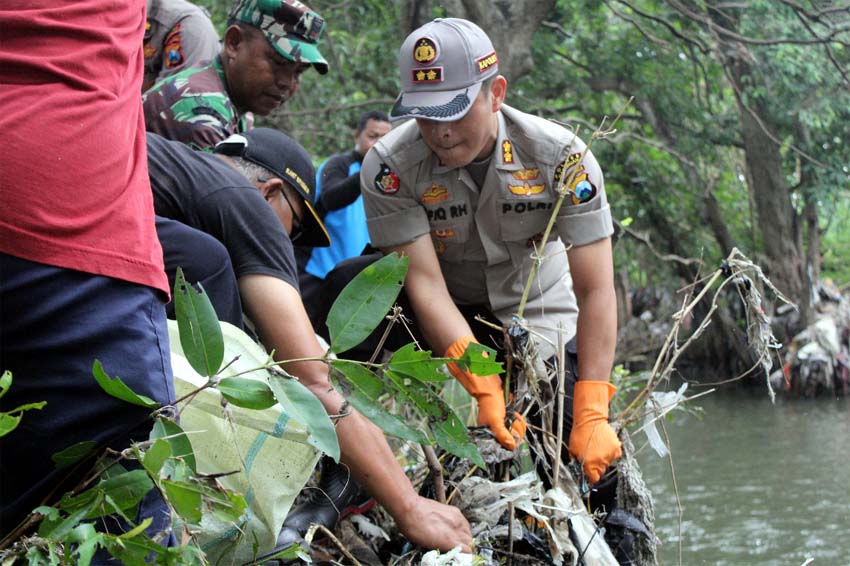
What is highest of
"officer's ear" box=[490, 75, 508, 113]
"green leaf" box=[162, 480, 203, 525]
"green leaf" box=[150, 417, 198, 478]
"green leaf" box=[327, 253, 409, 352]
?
→ "officer's ear" box=[490, 75, 508, 113]

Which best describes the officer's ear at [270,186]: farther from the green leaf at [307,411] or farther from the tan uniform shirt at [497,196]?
the green leaf at [307,411]

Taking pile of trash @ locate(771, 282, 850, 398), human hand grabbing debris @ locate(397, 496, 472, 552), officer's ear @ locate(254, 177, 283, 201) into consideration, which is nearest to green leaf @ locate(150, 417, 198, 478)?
human hand grabbing debris @ locate(397, 496, 472, 552)

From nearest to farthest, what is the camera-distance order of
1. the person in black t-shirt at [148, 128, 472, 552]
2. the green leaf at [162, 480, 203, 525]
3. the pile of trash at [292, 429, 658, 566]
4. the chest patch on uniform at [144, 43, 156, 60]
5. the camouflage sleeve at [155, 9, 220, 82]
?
the green leaf at [162, 480, 203, 525] → the person in black t-shirt at [148, 128, 472, 552] → the pile of trash at [292, 429, 658, 566] → the camouflage sleeve at [155, 9, 220, 82] → the chest patch on uniform at [144, 43, 156, 60]

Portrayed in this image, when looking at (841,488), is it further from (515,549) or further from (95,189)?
(95,189)

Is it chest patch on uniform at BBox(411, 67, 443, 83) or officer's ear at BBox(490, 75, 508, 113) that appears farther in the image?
officer's ear at BBox(490, 75, 508, 113)

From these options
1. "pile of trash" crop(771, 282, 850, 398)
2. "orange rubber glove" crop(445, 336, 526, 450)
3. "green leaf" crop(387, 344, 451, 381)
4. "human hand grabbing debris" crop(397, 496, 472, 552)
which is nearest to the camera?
"green leaf" crop(387, 344, 451, 381)

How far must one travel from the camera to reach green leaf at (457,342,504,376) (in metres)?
1.77

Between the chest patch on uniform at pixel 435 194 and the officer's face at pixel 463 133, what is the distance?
0.12m

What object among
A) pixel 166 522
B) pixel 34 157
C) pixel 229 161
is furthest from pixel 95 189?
pixel 229 161

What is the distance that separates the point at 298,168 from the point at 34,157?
1.33 meters

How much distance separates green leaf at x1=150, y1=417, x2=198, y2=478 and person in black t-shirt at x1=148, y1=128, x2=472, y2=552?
75cm

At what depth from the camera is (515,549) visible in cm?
281

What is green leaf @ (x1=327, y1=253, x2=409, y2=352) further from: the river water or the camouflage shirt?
the river water

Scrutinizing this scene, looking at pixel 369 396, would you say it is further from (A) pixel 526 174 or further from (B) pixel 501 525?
(A) pixel 526 174
